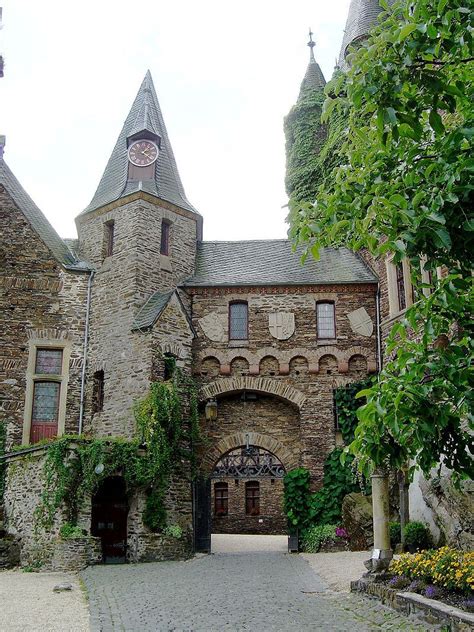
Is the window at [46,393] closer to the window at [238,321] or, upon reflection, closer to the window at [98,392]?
the window at [98,392]

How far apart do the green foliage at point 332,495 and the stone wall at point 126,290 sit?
5307mm

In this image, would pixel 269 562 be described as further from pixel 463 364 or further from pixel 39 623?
pixel 463 364

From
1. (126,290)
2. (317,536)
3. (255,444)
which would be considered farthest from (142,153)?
(317,536)

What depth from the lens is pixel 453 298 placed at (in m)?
5.99

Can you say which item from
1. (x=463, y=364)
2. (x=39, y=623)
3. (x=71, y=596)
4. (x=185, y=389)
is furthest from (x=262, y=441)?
(x=463, y=364)

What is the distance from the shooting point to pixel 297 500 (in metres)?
18.3

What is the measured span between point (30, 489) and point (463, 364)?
1222cm

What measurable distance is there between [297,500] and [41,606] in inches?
381

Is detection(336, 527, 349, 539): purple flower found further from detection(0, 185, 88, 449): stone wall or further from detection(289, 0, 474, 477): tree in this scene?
detection(289, 0, 474, 477): tree

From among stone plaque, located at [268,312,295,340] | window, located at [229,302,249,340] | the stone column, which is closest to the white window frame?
window, located at [229,302,249,340]

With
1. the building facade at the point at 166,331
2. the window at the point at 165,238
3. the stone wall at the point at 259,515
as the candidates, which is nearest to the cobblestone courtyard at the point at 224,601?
the building facade at the point at 166,331

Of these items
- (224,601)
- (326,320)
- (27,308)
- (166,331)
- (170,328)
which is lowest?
(224,601)

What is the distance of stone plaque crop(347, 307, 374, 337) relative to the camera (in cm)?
1977

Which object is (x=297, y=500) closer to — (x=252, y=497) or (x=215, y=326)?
(x=215, y=326)
